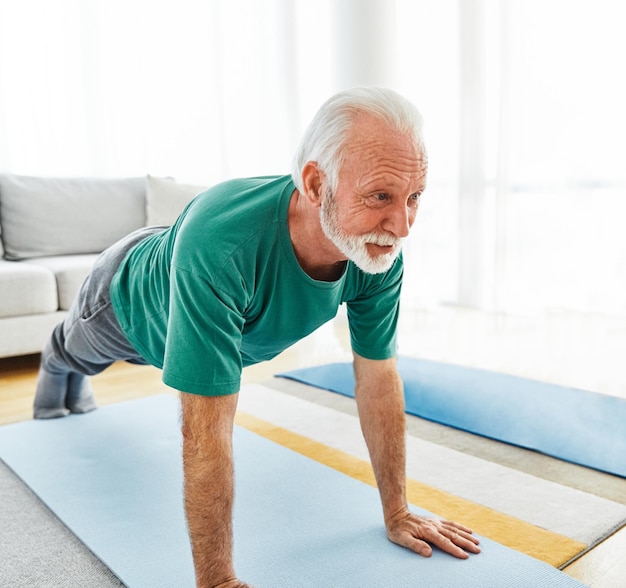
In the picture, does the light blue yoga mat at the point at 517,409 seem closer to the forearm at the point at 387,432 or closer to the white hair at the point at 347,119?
the forearm at the point at 387,432

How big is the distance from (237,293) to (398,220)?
312 mm

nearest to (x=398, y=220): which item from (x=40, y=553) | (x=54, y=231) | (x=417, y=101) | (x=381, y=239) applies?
(x=381, y=239)

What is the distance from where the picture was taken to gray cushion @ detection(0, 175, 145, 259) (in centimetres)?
350

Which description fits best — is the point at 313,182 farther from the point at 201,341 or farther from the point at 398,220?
the point at 201,341

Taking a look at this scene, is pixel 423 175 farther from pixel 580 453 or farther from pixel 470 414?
pixel 470 414

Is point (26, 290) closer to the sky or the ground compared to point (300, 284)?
closer to the ground

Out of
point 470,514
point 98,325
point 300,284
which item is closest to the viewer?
point 300,284

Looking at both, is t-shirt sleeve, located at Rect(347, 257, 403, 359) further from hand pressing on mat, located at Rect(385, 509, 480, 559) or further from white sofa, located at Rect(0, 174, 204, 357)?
white sofa, located at Rect(0, 174, 204, 357)

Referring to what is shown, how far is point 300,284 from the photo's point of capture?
1319 mm

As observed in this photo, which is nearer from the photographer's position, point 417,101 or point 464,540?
point 464,540

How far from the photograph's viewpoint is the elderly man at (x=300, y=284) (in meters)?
Result: 1.15

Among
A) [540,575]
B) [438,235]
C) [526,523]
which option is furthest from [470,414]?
[438,235]

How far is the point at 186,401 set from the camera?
117 centimetres

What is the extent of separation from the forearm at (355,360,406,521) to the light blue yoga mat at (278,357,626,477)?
677 millimetres
